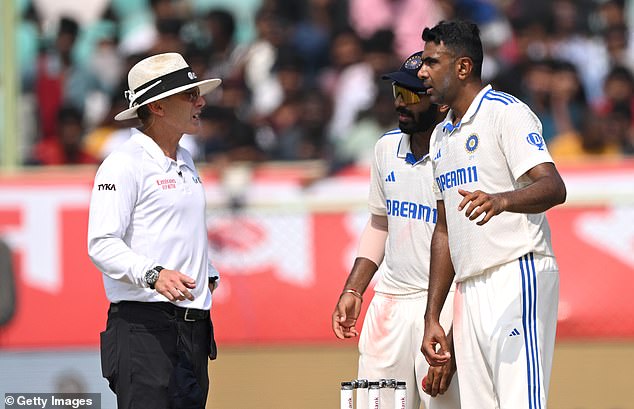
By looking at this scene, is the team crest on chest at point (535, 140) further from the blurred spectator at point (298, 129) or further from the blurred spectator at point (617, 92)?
the blurred spectator at point (617, 92)

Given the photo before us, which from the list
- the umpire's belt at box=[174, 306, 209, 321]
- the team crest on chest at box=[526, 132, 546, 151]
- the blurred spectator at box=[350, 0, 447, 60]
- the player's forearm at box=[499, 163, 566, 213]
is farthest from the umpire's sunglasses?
the blurred spectator at box=[350, 0, 447, 60]

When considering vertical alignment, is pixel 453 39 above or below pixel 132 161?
above

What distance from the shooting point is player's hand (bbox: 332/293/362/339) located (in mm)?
6207

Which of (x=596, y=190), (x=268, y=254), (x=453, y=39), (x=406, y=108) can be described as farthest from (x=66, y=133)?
(x=453, y=39)

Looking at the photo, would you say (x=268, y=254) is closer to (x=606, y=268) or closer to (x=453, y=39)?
(x=606, y=268)

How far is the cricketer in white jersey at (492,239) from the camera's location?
5.14m

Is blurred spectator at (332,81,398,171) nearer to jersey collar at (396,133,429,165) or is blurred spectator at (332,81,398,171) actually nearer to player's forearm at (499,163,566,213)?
jersey collar at (396,133,429,165)

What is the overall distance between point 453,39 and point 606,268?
223 inches

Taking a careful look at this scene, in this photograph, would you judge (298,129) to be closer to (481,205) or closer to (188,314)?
(188,314)

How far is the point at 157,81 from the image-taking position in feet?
18.7

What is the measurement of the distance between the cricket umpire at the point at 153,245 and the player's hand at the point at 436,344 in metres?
1.02

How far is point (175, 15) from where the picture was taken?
1330 centimetres

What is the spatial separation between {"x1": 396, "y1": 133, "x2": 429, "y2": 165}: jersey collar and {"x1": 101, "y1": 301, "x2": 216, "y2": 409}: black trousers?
4.51 feet

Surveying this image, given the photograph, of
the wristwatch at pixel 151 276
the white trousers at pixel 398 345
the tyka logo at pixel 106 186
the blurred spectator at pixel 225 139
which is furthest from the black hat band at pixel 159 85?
the blurred spectator at pixel 225 139
